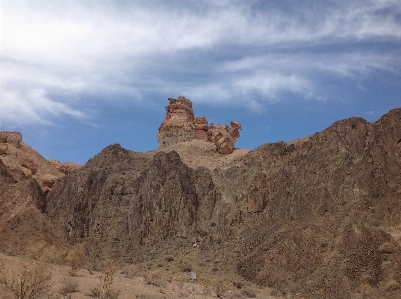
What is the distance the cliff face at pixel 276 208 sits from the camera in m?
34.0

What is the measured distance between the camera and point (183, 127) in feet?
262

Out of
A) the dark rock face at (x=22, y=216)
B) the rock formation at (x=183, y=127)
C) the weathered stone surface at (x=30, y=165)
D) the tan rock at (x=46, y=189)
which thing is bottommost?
the dark rock face at (x=22, y=216)

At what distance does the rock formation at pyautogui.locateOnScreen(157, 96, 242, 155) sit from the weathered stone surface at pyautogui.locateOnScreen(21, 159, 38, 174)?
72.5 ft

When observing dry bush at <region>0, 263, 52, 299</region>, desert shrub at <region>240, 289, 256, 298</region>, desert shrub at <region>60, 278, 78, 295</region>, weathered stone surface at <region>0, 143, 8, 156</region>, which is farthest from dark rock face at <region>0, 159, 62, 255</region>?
dry bush at <region>0, 263, 52, 299</region>

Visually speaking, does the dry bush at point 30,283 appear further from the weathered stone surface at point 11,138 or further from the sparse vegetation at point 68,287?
the weathered stone surface at point 11,138

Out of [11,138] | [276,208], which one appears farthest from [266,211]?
[11,138]

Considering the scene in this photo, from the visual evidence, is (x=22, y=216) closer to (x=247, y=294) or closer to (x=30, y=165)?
(x=30, y=165)

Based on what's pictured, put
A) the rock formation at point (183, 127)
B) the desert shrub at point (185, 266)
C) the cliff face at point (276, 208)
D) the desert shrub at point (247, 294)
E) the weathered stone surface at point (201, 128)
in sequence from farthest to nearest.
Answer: the weathered stone surface at point (201, 128) < the rock formation at point (183, 127) < the desert shrub at point (185, 266) < the cliff face at point (276, 208) < the desert shrub at point (247, 294)

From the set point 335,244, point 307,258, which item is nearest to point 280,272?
point 307,258

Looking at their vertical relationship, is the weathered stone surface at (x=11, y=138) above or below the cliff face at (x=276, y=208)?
above

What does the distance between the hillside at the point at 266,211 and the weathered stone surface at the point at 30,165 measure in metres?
8.34

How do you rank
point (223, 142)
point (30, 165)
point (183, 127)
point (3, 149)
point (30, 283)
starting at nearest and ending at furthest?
point (30, 283) < point (30, 165) < point (223, 142) < point (3, 149) < point (183, 127)

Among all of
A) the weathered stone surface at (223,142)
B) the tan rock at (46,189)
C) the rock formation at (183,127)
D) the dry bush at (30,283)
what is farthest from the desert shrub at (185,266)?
the rock formation at (183,127)

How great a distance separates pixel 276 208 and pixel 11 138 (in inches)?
1882
